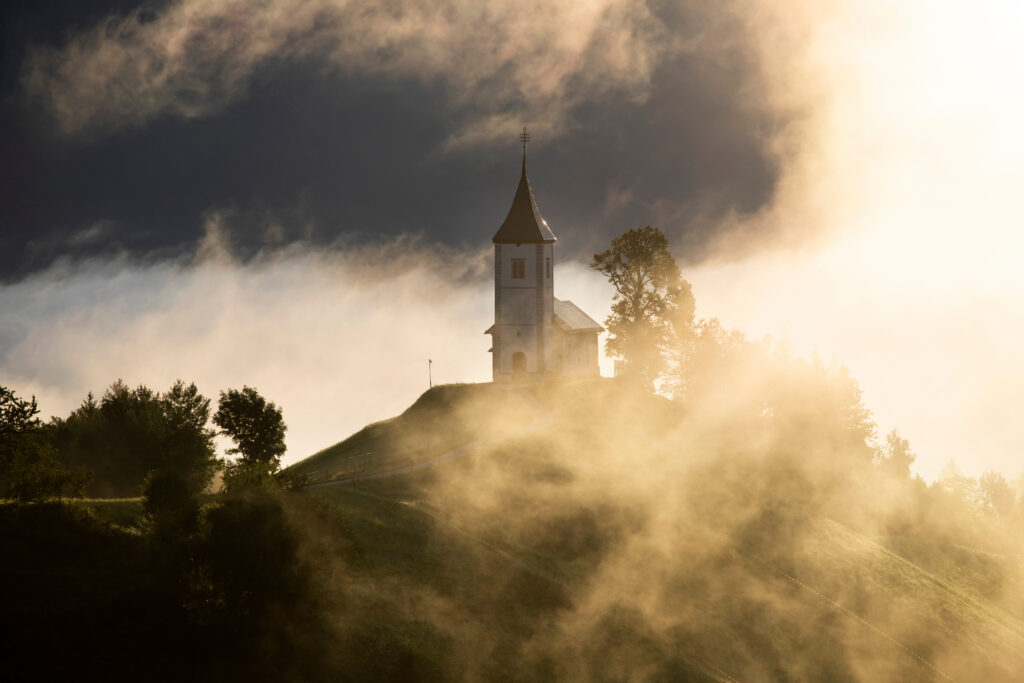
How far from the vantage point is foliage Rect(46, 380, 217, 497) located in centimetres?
7706

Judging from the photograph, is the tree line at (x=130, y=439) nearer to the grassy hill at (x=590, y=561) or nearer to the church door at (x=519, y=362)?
the grassy hill at (x=590, y=561)

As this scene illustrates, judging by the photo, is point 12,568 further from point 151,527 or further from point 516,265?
point 516,265

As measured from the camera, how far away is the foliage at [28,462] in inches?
1886

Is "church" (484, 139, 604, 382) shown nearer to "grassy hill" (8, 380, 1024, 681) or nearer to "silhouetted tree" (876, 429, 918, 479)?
"grassy hill" (8, 380, 1024, 681)

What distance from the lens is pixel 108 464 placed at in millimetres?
77062

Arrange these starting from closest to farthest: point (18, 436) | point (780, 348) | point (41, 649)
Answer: point (41, 649), point (18, 436), point (780, 348)

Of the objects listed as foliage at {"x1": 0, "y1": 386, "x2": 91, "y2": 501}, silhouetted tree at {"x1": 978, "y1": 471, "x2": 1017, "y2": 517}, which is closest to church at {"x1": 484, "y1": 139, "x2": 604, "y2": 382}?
foliage at {"x1": 0, "y1": 386, "x2": 91, "y2": 501}

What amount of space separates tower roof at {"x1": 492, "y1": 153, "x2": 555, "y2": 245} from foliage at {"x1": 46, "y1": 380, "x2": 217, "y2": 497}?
32.2 meters

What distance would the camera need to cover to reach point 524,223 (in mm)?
91500

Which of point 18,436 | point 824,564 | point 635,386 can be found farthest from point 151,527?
point 635,386

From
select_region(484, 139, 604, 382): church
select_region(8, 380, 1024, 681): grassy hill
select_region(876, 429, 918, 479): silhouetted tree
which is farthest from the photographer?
select_region(876, 429, 918, 479): silhouetted tree

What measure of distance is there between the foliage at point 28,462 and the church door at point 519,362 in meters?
44.5

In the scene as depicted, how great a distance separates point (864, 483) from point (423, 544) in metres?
52.5

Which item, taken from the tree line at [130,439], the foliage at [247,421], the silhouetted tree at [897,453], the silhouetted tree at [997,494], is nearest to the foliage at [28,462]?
the tree line at [130,439]
